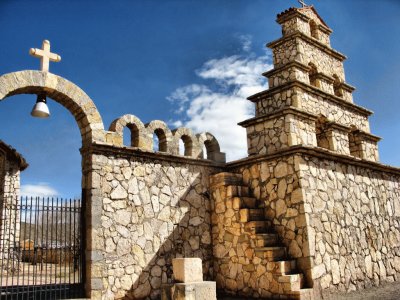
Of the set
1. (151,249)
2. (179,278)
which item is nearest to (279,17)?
(151,249)

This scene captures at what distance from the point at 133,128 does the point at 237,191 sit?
2882 millimetres

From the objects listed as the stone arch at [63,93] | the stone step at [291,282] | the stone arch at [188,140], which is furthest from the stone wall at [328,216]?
the stone arch at [63,93]

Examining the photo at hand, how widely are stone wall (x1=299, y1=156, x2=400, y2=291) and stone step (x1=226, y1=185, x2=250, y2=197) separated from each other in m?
1.56

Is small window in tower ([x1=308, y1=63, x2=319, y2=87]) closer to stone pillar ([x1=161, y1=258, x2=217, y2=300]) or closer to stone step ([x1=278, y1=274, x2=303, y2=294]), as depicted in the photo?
stone step ([x1=278, y1=274, x2=303, y2=294])

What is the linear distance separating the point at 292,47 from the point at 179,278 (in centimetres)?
830

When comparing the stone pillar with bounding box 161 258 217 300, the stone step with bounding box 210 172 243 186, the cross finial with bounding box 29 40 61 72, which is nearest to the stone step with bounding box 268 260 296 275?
the stone pillar with bounding box 161 258 217 300

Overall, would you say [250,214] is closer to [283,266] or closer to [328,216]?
[283,266]

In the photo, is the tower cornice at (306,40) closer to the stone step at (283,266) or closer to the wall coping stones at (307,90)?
the wall coping stones at (307,90)

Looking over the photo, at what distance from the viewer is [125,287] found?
717 cm

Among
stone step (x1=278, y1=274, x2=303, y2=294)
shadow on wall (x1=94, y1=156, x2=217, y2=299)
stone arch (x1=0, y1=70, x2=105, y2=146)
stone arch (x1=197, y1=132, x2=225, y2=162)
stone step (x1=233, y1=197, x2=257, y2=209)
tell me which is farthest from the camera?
stone arch (x1=197, y1=132, x2=225, y2=162)

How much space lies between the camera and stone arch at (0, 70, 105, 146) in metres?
6.64

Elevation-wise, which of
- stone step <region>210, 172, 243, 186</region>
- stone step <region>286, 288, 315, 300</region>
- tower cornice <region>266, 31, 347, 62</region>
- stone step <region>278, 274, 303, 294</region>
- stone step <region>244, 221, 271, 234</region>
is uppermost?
tower cornice <region>266, 31, 347, 62</region>

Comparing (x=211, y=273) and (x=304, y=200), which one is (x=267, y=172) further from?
(x=211, y=273)

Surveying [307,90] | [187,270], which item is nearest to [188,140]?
[187,270]
